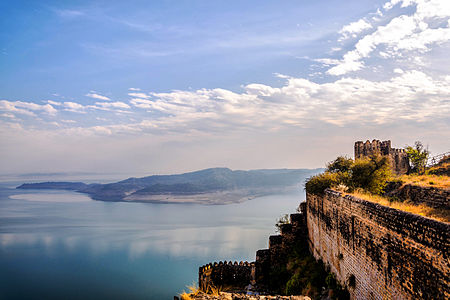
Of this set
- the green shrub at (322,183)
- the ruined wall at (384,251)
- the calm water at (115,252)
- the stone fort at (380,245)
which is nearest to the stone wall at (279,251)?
→ the stone fort at (380,245)

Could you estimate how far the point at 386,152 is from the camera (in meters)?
28.2

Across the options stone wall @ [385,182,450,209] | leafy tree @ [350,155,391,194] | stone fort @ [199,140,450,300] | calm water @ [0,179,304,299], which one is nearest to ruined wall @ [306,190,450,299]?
stone fort @ [199,140,450,300]

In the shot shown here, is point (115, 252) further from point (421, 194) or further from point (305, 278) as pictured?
point (421, 194)

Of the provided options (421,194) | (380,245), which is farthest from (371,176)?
(380,245)

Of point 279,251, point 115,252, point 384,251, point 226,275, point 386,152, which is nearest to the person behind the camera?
point 384,251

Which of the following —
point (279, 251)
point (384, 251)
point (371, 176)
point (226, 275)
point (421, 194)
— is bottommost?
point (226, 275)

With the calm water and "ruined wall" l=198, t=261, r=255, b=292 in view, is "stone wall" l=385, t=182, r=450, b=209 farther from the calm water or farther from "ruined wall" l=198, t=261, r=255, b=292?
the calm water

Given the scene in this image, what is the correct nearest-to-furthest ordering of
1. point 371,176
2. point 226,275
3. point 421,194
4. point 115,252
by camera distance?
point 421,194 < point 371,176 < point 226,275 < point 115,252

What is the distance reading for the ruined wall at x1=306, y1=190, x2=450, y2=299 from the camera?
5418 millimetres

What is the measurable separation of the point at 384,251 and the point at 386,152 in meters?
23.4

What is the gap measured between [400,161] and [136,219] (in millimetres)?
114761

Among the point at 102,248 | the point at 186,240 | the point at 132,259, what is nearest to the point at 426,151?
the point at 132,259

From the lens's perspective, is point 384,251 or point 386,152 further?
point 386,152

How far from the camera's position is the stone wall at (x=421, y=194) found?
12.4 m
